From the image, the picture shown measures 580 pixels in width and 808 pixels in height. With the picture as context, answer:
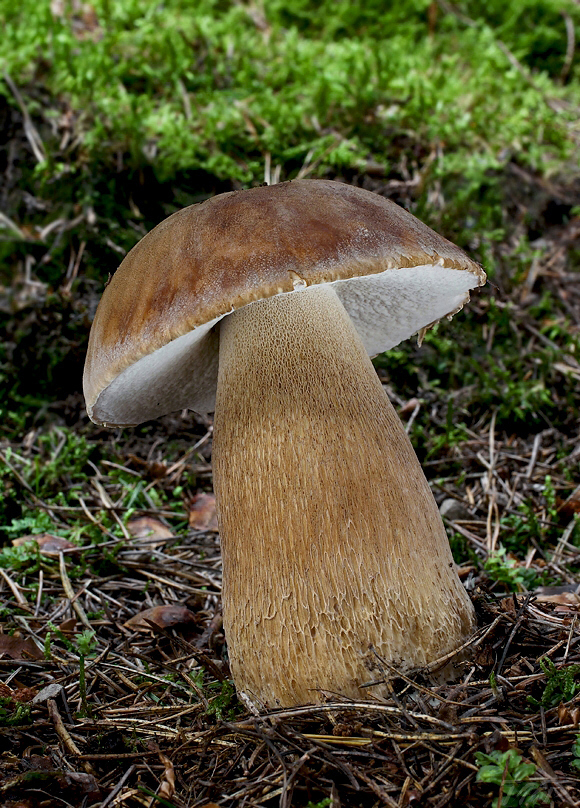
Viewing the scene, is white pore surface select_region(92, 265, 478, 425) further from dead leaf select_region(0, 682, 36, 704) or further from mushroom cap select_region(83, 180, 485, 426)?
dead leaf select_region(0, 682, 36, 704)

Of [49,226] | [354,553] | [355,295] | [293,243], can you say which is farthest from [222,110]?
[354,553]

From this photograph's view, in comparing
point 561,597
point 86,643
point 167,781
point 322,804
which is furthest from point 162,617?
point 561,597

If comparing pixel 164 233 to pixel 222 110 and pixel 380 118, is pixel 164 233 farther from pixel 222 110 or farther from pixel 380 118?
pixel 380 118

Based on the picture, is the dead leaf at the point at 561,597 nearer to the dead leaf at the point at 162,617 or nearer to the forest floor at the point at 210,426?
the forest floor at the point at 210,426

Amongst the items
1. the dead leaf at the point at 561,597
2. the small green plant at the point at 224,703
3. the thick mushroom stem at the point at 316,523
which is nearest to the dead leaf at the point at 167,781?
the small green plant at the point at 224,703

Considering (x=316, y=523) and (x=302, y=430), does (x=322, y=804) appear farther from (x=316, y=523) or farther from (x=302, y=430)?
(x=302, y=430)

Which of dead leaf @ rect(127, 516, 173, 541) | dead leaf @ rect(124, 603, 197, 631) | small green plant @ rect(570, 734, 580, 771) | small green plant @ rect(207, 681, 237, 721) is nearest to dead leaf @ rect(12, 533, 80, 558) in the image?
dead leaf @ rect(127, 516, 173, 541)
